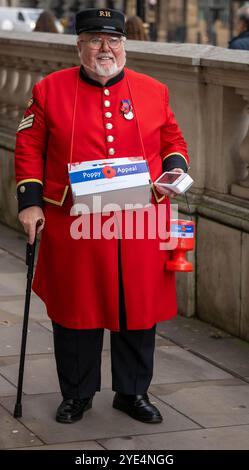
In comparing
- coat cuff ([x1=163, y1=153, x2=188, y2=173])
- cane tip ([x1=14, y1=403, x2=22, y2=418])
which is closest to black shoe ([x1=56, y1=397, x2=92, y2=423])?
cane tip ([x1=14, y1=403, x2=22, y2=418])

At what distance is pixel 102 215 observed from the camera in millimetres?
5836

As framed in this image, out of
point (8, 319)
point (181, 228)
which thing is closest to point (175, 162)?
point (181, 228)

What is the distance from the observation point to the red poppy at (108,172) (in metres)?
5.74

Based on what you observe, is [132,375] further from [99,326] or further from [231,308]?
[231,308]

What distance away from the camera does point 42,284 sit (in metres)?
6.08

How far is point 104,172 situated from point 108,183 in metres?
0.05

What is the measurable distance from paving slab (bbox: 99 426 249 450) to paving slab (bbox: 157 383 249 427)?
143 millimetres

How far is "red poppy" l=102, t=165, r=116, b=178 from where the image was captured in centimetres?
574

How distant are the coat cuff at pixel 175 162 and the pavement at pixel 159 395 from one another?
121 centimetres

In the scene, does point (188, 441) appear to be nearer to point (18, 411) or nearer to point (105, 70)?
point (18, 411)

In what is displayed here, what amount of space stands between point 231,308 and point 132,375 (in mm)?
1816

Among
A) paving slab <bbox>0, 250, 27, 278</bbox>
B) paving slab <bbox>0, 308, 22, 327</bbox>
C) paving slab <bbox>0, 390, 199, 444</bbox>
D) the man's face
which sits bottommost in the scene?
paving slab <bbox>0, 250, 27, 278</bbox>

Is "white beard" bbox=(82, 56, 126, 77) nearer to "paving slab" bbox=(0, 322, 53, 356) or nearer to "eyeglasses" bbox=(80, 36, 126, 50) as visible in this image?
"eyeglasses" bbox=(80, 36, 126, 50)
